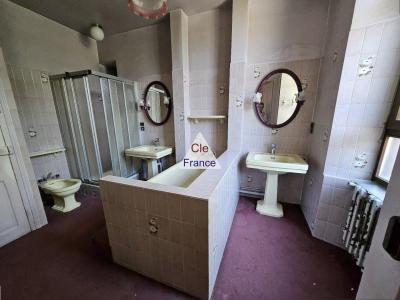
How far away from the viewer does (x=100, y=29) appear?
2566 millimetres

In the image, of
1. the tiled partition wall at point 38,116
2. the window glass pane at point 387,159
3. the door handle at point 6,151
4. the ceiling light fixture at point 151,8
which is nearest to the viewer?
the ceiling light fixture at point 151,8

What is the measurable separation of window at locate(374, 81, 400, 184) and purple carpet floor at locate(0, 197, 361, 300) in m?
0.84

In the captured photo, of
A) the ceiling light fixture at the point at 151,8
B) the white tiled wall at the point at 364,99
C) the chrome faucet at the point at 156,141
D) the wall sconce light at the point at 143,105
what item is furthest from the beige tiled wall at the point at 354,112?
the wall sconce light at the point at 143,105

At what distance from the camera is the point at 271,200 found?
2184mm

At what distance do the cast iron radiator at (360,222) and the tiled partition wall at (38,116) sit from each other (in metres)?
3.80

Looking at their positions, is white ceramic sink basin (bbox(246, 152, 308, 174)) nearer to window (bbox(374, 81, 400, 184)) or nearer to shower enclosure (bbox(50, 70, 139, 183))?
window (bbox(374, 81, 400, 184))

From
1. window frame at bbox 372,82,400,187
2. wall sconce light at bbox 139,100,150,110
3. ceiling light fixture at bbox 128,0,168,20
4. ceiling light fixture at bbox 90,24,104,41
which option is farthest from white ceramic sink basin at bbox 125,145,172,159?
window frame at bbox 372,82,400,187

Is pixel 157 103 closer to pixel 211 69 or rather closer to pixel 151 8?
pixel 211 69

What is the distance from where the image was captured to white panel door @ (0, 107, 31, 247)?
164 centimetres

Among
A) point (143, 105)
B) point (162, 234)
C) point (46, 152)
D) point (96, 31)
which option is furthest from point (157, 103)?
point (162, 234)

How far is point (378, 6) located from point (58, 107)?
12.7 feet

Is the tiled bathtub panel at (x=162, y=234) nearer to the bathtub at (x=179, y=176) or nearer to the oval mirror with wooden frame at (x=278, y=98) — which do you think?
the bathtub at (x=179, y=176)

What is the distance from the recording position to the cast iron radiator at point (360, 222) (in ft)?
3.95

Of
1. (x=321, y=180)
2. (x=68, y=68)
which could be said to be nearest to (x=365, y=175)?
(x=321, y=180)
